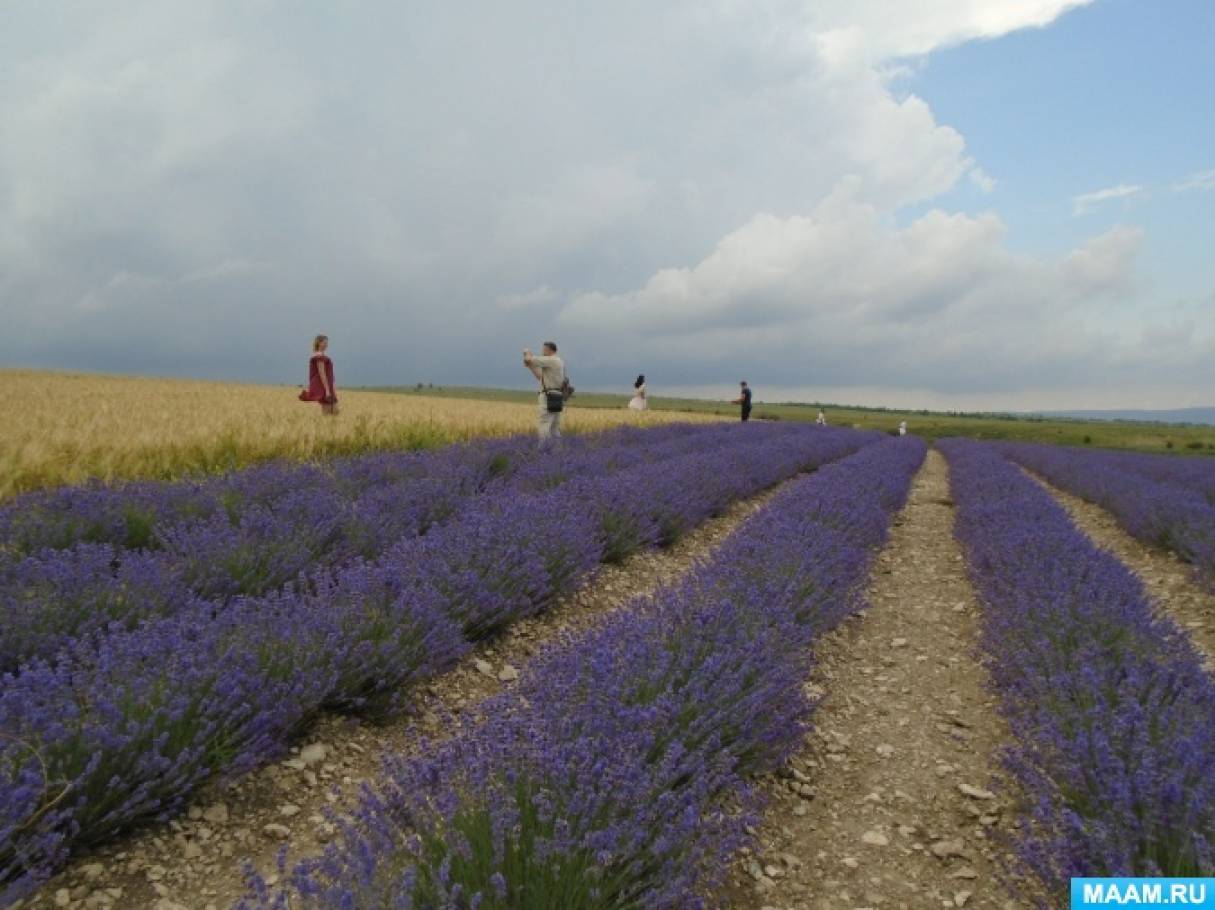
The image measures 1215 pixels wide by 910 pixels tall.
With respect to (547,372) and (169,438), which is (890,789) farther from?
(547,372)

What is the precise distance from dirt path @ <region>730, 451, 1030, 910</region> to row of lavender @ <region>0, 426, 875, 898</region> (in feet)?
5.04

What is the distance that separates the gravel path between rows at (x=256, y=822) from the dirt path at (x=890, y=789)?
116 centimetres

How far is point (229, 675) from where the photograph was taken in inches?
85.2

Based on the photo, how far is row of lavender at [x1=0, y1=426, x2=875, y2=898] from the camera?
1778 millimetres

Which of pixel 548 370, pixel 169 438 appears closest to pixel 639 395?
pixel 548 370

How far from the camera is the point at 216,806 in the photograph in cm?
216

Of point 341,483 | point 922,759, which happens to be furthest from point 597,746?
point 341,483

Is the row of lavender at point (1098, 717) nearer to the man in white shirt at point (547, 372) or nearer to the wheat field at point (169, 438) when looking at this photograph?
the wheat field at point (169, 438)

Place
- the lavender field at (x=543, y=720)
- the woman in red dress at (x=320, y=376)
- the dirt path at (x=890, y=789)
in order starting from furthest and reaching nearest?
the woman in red dress at (x=320, y=376)
the dirt path at (x=890, y=789)
the lavender field at (x=543, y=720)

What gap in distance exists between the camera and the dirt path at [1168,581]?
455cm

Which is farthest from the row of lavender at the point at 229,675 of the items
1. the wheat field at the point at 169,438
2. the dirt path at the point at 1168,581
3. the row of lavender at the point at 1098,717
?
the dirt path at the point at 1168,581

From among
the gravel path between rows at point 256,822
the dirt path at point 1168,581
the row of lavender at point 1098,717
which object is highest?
the row of lavender at point 1098,717

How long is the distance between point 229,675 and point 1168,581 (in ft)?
23.6

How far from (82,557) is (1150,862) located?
3805 millimetres
